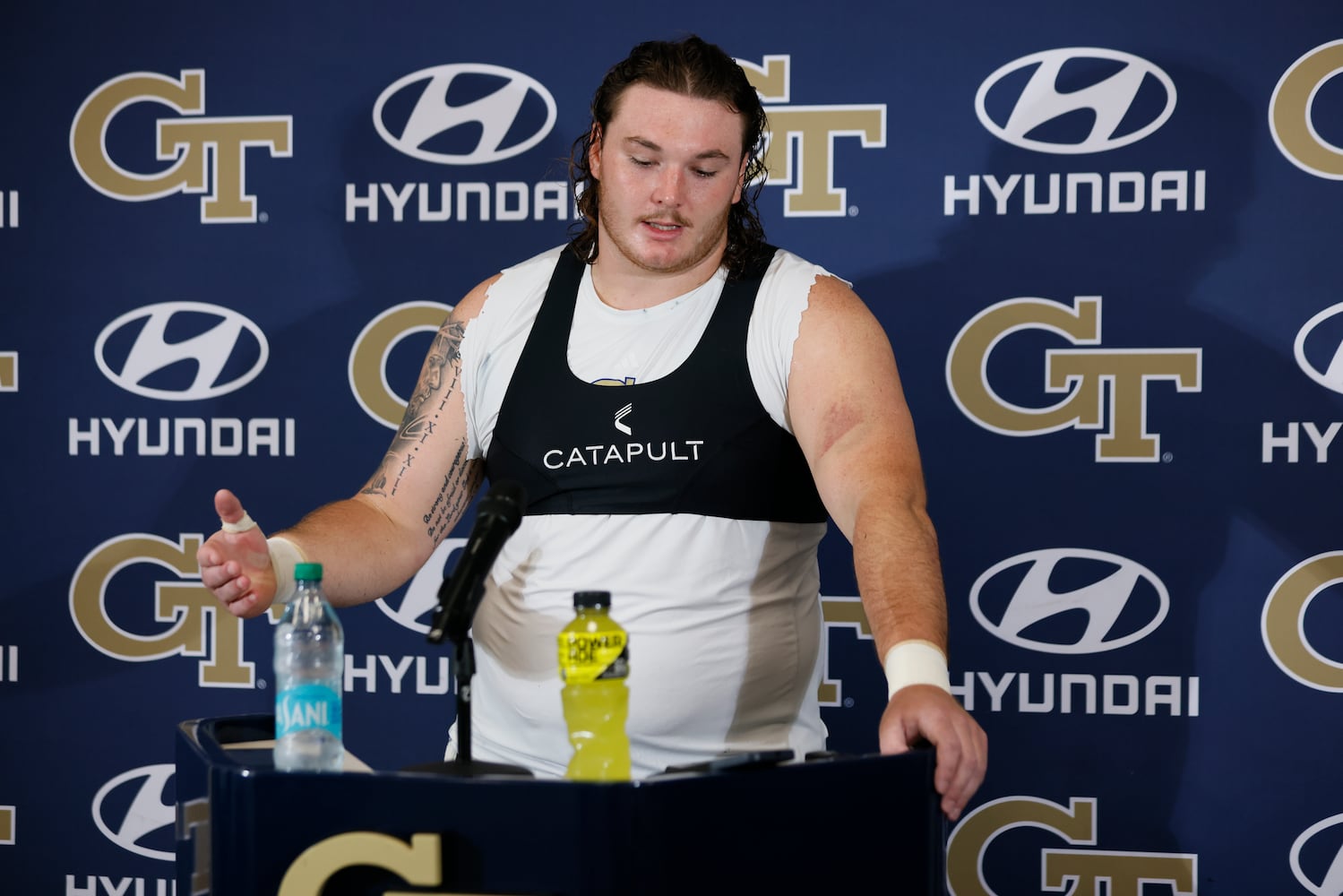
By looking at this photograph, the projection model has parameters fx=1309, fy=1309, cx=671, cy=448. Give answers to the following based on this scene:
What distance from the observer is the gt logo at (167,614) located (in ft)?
9.50

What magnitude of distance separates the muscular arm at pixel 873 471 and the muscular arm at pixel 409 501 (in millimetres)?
557

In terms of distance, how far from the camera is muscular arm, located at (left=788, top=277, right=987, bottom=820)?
1.50 metres

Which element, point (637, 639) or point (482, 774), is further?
point (637, 639)

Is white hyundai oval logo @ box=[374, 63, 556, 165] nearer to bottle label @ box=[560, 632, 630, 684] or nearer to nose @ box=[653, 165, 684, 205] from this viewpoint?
nose @ box=[653, 165, 684, 205]

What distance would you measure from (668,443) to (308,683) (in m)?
0.71

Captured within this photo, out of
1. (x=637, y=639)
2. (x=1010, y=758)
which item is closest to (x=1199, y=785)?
(x=1010, y=758)

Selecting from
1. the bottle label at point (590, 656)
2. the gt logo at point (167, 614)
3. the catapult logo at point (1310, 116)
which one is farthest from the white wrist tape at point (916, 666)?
the gt logo at point (167, 614)

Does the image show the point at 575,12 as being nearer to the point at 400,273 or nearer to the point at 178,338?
the point at 400,273

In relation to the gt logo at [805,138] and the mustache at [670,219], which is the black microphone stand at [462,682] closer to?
the mustache at [670,219]

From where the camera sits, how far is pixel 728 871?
106 centimetres

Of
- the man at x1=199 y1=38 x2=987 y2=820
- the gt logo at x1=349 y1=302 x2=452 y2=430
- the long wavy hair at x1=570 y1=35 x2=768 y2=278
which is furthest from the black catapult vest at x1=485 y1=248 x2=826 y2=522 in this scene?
the gt logo at x1=349 y1=302 x2=452 y2=430

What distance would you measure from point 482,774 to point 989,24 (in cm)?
205

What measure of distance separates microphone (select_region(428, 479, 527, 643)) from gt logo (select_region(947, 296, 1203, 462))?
1.60 meters

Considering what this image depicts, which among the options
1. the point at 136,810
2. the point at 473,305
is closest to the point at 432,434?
the point at 473,305
